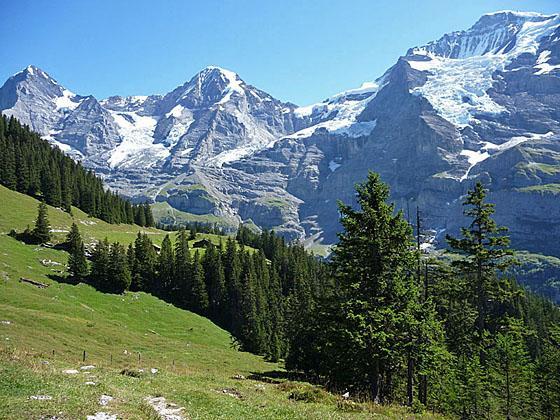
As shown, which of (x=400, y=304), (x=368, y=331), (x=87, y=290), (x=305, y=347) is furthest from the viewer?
(x=87, y=290)

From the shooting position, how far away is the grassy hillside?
60.0 feet

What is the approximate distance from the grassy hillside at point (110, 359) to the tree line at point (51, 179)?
44.1 feet

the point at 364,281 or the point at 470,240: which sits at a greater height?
the point at 470,240

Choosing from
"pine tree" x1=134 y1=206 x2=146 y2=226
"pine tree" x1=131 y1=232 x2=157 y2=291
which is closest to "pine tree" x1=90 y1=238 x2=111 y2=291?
"pine tree" x1=131 y1=232 x2=157 y2=291

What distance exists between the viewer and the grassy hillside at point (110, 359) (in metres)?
18.3

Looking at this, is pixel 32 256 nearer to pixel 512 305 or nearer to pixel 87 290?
pixel 87 290

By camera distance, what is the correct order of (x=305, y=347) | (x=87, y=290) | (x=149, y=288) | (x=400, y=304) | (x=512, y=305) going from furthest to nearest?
(x=512, y=305)
(x=149, y=288)
(x=87, y=290)
(x=305, y=347)
(x=400, y=304)

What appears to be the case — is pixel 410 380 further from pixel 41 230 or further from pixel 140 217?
pixel 140 217

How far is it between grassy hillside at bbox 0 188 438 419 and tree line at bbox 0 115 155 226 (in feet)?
44.1

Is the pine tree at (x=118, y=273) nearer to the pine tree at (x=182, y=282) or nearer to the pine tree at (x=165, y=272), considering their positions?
the pine tree at (x=165, y=272)

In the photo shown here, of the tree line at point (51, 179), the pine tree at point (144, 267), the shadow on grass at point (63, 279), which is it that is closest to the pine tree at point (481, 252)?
the shadow on grass at point (63, 279)

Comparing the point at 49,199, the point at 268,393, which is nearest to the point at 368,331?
the point at 268,393

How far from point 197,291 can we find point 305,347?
54.6m

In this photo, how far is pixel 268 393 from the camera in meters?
27.7
